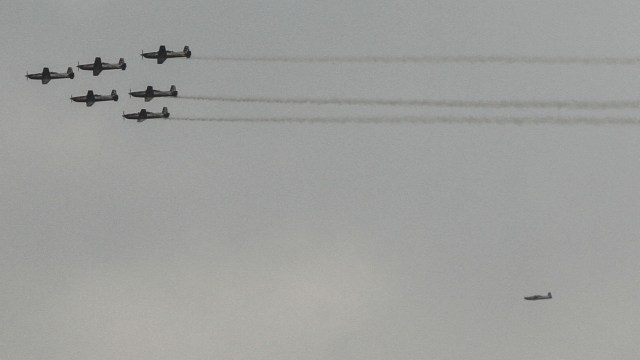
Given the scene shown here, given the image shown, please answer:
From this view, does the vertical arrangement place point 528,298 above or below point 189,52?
below

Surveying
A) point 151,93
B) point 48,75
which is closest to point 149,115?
point 151,93

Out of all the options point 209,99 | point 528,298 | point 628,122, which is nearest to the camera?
point 628,122

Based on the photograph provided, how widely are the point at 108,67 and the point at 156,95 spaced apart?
553 centimetres

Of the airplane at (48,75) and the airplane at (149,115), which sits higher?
the airplane at (48,75)

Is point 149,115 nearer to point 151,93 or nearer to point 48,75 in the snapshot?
point 151,93

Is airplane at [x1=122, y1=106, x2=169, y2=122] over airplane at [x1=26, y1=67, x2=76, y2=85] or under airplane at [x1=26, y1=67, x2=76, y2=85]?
under

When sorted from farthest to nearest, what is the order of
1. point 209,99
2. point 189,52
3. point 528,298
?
1. point 528,298
2. point 189,52
3. point 209,99

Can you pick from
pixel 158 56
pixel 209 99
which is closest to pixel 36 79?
pixel 158 56

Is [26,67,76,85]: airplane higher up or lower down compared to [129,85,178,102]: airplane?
higher up

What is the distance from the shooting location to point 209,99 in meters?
139

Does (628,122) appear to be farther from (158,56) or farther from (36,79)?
(36,79)

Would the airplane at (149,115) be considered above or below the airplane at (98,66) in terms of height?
below

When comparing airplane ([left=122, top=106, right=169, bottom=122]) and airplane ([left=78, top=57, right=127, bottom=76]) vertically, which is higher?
airplane ([left=78, top=57, right=127, bottom=76])

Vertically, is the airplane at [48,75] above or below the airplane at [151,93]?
above
